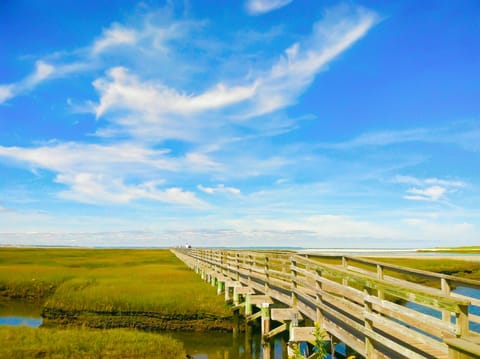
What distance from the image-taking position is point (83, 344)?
16281mm

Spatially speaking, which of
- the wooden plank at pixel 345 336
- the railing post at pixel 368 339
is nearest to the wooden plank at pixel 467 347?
the railing post at pixel 368 339

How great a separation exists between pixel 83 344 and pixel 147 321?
694cm

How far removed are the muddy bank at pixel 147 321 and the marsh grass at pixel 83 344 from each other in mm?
4926

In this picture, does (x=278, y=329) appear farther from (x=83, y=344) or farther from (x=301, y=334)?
(x=83, y=344)

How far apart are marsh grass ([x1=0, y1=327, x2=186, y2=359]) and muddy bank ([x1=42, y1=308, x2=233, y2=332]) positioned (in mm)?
4926

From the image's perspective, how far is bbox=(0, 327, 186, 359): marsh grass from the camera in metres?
15.5

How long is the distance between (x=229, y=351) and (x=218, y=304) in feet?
16.1

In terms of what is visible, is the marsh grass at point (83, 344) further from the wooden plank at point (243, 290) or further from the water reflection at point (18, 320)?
the water reflection at point (18, 320)

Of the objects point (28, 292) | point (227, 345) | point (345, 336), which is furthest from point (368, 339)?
point (28, 292)

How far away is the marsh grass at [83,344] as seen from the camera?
51.0 ft

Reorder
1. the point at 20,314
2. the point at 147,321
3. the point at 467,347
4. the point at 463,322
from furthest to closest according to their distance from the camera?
the point at 20,314
the point at 147,321
the point at 463,322
the point at 467,347

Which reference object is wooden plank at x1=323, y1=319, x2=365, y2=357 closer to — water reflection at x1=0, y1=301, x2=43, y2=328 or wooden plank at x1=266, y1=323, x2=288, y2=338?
wooden plank at x1=266, y1=323, x2=288, y2=338

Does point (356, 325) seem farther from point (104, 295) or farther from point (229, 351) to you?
point (104, 295)

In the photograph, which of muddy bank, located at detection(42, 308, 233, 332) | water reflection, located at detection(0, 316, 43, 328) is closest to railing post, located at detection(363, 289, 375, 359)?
muddy bank, located at detection(42, 308, 233, 332)
